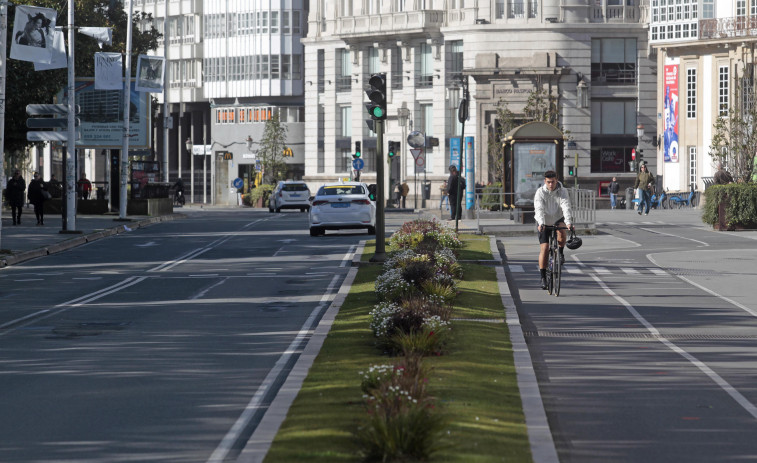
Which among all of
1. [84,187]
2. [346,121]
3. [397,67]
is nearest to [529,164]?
[84,187]

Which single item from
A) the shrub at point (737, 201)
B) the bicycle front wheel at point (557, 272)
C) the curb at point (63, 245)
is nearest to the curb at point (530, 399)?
the bicycle front wheel at point (557, 272)

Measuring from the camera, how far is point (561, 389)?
37.5ft

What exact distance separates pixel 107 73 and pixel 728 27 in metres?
35.5

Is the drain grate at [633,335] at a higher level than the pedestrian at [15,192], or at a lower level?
lower

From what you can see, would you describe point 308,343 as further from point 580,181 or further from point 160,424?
point 580,181

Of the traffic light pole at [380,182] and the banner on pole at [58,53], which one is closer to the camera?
the traffic light pole at [380,182]

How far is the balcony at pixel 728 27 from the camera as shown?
216 feet

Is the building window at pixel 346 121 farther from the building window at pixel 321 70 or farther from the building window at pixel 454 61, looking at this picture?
the building window at pixel 454 61

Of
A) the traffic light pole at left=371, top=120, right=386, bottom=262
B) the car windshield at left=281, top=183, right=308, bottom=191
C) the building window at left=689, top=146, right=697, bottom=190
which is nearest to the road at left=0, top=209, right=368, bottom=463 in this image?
the traffic light pole at left=371, top=120, right=386, bottom=262

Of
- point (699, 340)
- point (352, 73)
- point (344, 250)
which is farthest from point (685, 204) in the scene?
point (699, 340)

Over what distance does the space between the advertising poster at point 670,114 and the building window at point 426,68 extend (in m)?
16.0

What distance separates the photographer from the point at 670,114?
71.6m

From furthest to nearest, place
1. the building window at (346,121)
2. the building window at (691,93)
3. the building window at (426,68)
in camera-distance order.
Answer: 1. the building window at (346,121)
2. the building window at (426,68)
3. the building window at (691,93)

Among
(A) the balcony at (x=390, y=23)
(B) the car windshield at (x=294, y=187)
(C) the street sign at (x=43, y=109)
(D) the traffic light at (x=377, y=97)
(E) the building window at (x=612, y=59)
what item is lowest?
(B) the car windshield at (x=294, y=187)
